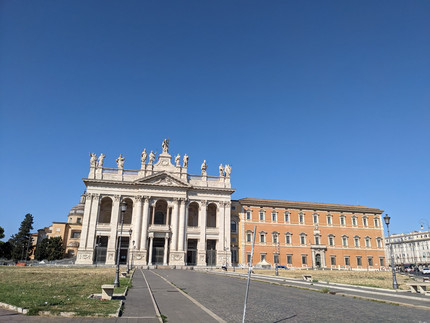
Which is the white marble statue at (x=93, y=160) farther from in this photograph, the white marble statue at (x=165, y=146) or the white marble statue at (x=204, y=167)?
the white marble statue at (x=204, y=167)

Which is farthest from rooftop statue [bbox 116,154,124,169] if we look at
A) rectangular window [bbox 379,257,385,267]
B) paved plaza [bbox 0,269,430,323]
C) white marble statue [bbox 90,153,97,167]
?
rectangular window [bbox 379,257,385,267]

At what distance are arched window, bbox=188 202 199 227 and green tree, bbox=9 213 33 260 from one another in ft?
113

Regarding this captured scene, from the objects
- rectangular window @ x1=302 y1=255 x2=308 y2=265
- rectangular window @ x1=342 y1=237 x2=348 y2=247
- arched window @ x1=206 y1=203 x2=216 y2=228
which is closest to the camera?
rectangular window @ x1=302 y1=255 x2=308 y2=265

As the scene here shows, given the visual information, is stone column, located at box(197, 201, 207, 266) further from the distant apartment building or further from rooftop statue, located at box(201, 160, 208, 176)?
the distant apartment building

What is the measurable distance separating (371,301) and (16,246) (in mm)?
76581

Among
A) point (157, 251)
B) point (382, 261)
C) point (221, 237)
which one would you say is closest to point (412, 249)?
point (382, 261)

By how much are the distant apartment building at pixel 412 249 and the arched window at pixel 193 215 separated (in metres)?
69.2

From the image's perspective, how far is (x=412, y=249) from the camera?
111 m

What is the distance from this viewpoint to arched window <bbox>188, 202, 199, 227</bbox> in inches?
2482

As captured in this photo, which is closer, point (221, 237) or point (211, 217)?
point (221, 237)

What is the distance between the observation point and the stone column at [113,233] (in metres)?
54.4

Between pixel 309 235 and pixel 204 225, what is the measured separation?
21161 millimetres

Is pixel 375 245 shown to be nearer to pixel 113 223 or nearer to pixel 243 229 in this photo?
pixel 243 229

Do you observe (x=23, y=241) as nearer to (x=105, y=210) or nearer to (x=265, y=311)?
(x=105, y=210)
